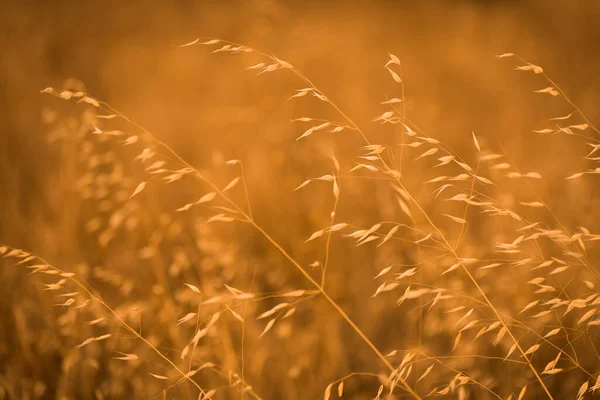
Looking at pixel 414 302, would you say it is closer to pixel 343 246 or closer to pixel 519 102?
pixel 343 246

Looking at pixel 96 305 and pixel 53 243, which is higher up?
pixel 96 305

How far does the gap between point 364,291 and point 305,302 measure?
207mm

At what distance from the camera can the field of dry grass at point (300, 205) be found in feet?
4.35

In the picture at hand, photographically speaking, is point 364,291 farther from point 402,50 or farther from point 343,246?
point 402,50

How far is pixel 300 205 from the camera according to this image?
2455 millimetres

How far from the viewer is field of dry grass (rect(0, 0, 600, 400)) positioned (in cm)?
133

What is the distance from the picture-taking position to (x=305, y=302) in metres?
1.90

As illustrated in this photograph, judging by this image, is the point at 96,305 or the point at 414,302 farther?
the point at 414,302

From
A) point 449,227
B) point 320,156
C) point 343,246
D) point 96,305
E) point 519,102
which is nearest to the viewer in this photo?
point 96,305

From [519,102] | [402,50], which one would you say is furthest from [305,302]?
[402,50]

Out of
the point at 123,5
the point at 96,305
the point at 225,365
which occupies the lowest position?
the point at 225,365

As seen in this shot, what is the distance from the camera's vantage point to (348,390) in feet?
5.08

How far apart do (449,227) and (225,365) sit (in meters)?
1.31

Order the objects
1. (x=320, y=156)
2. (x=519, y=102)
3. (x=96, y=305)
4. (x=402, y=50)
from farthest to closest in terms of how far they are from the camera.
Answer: (x=402, y=50)
(x=519, y=102)
(x=320, y=156)
(x=96, y=305)
